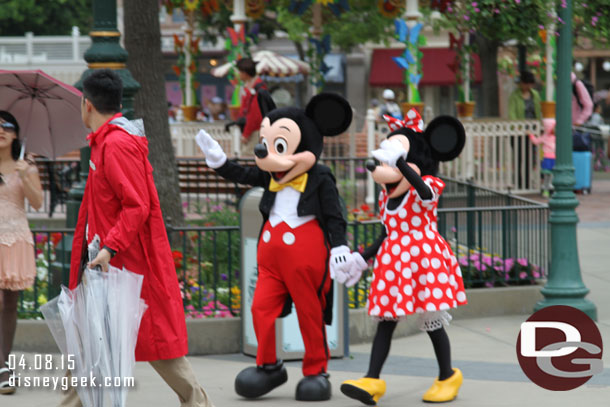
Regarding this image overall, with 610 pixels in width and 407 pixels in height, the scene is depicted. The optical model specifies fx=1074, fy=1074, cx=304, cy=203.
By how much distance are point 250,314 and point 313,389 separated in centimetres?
119

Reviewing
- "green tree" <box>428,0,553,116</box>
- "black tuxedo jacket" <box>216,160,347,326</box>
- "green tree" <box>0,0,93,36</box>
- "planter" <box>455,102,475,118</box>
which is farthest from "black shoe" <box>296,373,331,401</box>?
"green tree" <box>0,0,93,36</box>

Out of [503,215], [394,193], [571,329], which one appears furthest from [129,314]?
[503,215]

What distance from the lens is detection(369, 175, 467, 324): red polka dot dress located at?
5898 millimetres

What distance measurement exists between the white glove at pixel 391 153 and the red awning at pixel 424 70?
3182 cm

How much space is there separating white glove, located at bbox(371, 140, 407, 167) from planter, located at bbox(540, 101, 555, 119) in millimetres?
11129

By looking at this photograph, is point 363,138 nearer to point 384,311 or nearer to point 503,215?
point 503,215

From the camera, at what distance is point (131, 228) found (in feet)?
16.6

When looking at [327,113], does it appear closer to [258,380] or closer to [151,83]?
[258,380]

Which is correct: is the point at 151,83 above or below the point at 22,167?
above

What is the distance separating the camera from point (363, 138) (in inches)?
845

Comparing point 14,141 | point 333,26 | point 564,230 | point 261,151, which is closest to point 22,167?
point 14,141

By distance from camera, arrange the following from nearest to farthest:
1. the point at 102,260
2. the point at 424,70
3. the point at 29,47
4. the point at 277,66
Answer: the point at 102,260 < the point at 277,66 < the point at 29,47 < the point at 424,70

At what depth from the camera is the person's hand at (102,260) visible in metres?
5.00

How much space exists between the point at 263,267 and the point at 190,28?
13.8 meters
